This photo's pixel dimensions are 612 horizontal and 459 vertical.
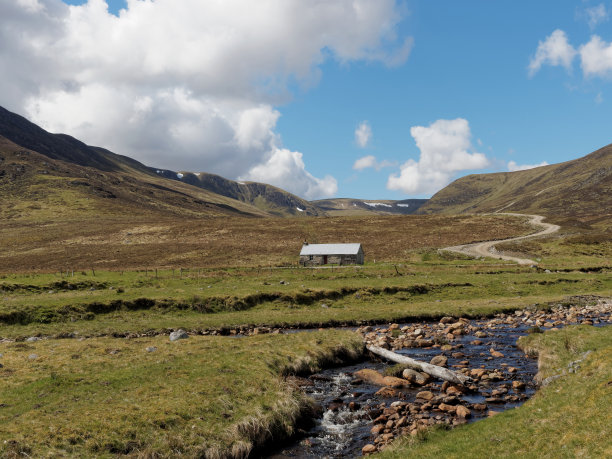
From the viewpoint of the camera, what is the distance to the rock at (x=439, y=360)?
2617 centimetres

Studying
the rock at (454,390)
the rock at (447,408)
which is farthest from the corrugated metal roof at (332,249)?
the rock at (447,408)

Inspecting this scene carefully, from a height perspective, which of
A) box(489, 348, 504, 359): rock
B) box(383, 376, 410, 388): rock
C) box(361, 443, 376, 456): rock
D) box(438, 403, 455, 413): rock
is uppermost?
box(489, 348, 504, 359): rock

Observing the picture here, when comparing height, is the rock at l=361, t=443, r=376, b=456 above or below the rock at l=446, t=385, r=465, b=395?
below

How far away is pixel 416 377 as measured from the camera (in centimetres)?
2314

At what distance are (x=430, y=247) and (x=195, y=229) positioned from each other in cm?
8384

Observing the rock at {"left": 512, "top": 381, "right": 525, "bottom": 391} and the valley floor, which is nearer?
the valley floor

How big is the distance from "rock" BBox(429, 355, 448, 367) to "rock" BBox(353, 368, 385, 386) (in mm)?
4522

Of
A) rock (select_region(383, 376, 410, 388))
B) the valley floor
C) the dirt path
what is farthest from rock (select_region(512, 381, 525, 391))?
the dirt path

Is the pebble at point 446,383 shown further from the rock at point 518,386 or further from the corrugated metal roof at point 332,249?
the corrugated metal roof at point 332,249

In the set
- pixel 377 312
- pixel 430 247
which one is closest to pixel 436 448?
pixel 377 312

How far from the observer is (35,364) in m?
22.6

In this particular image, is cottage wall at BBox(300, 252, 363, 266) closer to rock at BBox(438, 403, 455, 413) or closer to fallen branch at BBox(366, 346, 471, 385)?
fallen branch at BBox(366, 346, 471, 385)

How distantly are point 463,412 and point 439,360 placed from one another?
8.47 m

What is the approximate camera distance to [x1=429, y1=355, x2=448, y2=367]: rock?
85.9ft
